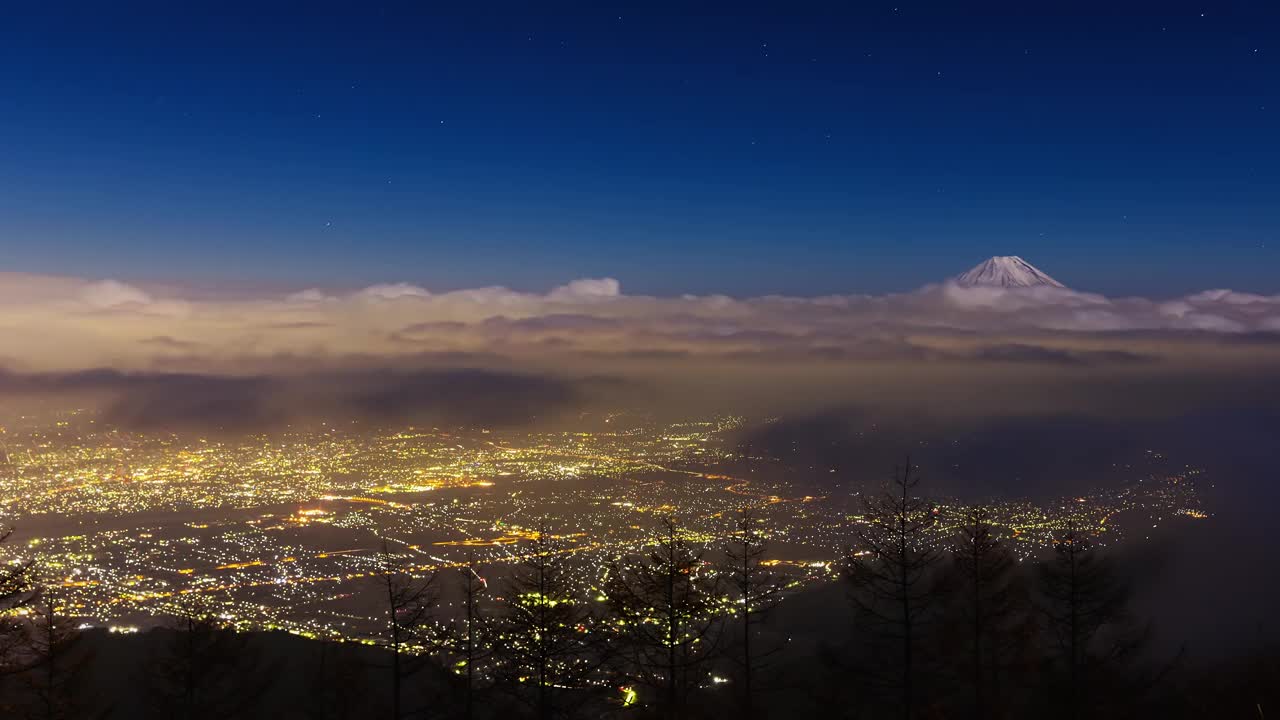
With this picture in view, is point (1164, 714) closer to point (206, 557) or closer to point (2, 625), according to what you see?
point (2, 625)

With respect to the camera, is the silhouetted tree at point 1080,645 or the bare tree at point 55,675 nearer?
the bare tree at point 55,675

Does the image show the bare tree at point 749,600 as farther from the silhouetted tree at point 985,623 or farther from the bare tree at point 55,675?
the bare tree at point 55,675

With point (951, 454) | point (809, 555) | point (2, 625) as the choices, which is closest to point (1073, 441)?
point (951, 454)

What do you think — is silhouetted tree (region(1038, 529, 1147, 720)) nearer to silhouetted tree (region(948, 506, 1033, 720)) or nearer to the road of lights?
silhouetted tree (region(948, 506, 1033, 720))

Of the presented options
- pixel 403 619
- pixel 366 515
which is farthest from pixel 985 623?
pixel 366 515

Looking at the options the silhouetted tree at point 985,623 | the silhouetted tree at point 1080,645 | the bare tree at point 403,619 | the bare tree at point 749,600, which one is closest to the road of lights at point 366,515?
the bare tree at point 403,619

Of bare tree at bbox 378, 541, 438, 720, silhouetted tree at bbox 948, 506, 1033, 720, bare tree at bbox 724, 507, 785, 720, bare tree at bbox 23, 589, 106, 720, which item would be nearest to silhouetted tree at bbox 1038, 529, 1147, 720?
silhouetted tree at bbox 948, 506, 1033, 720
